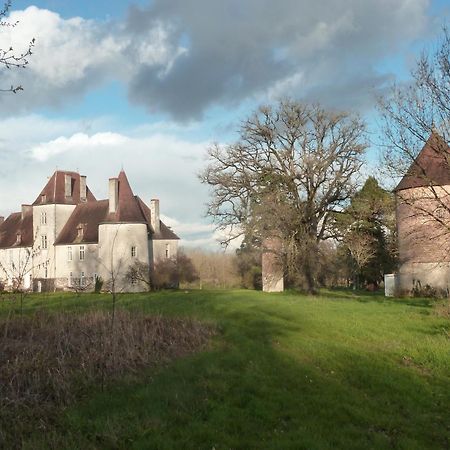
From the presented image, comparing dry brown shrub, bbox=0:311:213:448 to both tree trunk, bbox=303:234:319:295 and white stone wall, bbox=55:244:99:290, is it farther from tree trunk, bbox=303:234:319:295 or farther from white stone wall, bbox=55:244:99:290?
white stone wall, bbox=55:244:99:290

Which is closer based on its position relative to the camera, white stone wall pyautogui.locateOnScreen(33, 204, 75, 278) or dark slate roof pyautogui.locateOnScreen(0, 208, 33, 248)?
white stone wall pyautogui.locateOnScreen(33, 204, 75, 278)

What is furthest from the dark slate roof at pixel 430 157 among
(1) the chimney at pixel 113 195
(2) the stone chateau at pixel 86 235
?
(1) the chimney at pixel 113 195

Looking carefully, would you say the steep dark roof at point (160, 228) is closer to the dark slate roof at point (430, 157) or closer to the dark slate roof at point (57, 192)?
the dark slate roof at point (57, 192)

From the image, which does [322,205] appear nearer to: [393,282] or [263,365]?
[393,282]

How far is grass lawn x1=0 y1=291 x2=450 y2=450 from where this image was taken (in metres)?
7.23

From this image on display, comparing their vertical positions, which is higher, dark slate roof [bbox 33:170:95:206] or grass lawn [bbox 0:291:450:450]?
dark slate roof [bbox 33:170:95:206]

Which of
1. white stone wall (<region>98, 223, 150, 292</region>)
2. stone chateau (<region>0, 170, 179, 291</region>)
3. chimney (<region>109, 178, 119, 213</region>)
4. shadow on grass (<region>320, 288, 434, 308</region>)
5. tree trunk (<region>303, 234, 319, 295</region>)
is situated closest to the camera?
shadow on grass (<region>320, 288, 434, 308</region>)

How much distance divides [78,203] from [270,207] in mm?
33174

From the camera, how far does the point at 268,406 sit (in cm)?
848

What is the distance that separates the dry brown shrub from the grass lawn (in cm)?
31

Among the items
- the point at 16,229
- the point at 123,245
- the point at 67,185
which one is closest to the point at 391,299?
the point at 123,245

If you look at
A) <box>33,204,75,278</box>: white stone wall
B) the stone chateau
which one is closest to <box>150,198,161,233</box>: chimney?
the stone chateau

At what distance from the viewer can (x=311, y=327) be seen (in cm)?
1636

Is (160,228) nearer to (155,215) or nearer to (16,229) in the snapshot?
(155,215)
